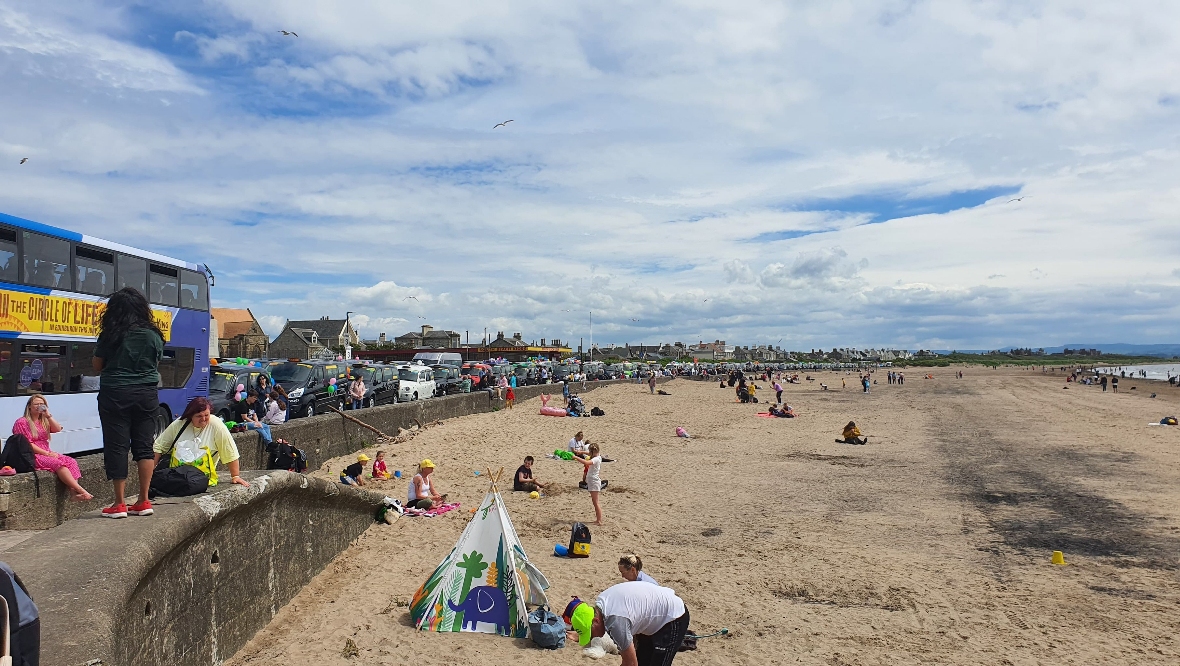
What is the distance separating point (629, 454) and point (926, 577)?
11781 millimetres

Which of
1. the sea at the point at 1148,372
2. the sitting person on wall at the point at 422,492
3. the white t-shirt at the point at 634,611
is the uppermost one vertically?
the white t-shirt at the point at 634,611

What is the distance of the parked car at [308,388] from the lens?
20.9 metres

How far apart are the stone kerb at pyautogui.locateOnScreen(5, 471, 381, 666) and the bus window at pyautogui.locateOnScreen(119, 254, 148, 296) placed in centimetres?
732

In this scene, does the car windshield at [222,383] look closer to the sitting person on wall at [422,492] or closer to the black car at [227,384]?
the black car at [227,384]

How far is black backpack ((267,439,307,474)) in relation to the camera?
42.3 ft

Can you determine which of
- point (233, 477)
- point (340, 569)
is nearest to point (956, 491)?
point (340, 569)

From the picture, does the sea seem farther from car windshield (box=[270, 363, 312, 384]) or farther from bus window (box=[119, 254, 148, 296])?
bus window (box=[119, 254, 148, 296])

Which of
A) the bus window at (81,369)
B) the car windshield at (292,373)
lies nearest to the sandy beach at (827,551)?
the car windshield at (292,373)

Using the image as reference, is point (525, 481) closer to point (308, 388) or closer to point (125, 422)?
point (308, 388)

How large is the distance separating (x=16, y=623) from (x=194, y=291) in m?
14.4

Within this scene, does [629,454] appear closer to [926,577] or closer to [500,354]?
[926,577]

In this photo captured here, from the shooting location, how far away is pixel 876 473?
19.0 metres

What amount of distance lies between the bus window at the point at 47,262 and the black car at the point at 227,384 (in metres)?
5.32

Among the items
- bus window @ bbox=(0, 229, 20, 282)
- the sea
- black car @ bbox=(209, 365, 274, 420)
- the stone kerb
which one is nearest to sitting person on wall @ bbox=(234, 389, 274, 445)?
black car @ bbox=(209, 365, 274, 420)
